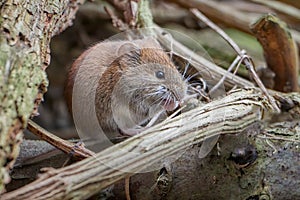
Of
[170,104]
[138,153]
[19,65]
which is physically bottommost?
[170,104]

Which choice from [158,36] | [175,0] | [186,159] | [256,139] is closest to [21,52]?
[186,159]

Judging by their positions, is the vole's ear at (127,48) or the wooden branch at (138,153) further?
the vole's ear at (127,48)

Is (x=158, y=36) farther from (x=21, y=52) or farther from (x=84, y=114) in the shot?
(x=21, y=52)

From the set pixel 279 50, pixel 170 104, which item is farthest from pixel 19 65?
pixel 279 50

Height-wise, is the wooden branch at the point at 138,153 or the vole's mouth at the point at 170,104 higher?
the wooden branch at the point at 138,153

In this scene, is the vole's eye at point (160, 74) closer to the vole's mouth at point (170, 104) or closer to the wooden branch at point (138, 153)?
the vole's mouth at point (170, 104)

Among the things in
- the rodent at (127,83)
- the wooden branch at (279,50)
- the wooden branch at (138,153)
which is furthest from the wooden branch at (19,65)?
the wooden branch at (279,50)

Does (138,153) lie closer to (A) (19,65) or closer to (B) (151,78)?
(A) (19,65)

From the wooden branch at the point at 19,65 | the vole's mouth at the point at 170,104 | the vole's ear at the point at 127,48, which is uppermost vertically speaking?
the wooden branch at the point at 19,65
